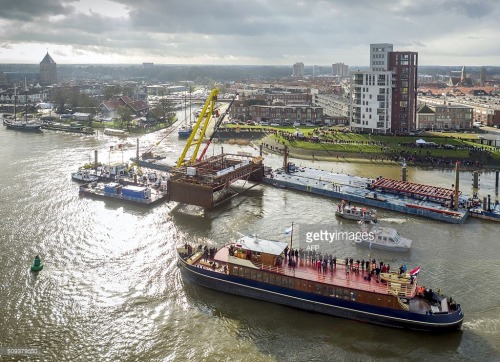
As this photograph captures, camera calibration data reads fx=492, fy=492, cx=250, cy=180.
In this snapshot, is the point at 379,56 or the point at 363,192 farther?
the point at 379,56

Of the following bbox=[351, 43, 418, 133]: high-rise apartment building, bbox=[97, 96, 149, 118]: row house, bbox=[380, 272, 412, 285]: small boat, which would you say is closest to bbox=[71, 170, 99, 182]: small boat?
bbox=[380, 272, 412, 285]: small boat

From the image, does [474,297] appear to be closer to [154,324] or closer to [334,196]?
[154,324]

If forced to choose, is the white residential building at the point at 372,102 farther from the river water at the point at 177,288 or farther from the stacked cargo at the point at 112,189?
the stacked cargo at the point at 112,189

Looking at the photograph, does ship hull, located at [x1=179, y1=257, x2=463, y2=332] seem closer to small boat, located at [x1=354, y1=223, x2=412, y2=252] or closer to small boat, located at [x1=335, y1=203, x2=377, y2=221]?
small boat, located at [x1=354, y1=223, x2=412, y2=252]

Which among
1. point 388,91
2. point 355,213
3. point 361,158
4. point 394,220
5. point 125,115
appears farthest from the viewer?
point 125,115

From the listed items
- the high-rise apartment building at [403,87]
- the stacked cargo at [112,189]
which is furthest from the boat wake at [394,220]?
the high-rise apartment building at [403,87]

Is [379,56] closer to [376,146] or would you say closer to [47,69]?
[376,146]

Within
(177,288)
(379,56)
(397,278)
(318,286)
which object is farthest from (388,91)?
(177,288)
